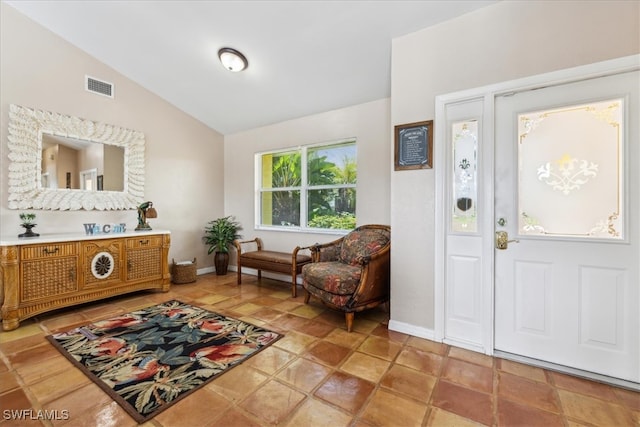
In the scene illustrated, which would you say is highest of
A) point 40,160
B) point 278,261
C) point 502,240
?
point 40,160

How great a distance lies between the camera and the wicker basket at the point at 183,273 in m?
4.25

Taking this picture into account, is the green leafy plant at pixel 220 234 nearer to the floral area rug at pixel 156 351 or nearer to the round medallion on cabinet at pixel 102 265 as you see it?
the round medallion on cabinet at pixel 102 265

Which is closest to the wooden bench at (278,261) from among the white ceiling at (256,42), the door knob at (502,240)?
the white ceiling at (256,42)

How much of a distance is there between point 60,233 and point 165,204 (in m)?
1.32

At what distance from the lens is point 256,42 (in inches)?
116

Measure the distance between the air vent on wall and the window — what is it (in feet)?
7.23

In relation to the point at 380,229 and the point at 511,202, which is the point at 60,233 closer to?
the point at 380,229

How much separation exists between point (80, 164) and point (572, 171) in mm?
5177

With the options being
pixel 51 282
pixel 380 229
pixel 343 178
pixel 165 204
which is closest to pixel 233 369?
pixel 380 229

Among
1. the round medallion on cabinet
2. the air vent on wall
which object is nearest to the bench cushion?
the round medallion on cabinet

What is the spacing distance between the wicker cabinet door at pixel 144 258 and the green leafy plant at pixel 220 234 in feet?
3.22

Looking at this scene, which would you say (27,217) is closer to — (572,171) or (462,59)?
(462,59)

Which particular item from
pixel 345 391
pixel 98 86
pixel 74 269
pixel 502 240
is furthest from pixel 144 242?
pixel 502 240

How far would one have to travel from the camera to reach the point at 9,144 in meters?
2.96
